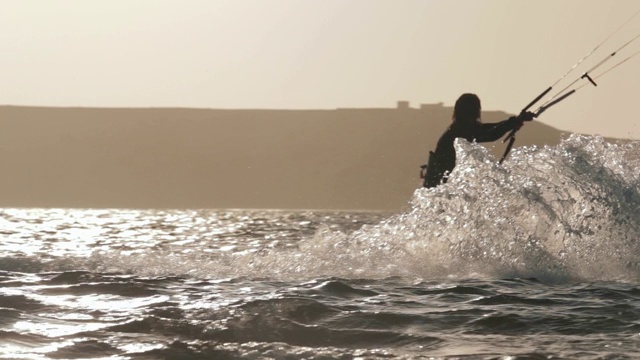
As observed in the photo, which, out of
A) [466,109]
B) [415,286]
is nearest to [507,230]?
[415,286]

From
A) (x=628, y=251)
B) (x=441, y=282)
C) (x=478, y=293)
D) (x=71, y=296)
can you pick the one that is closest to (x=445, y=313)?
(x=478, y=293)

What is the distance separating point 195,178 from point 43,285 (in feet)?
290

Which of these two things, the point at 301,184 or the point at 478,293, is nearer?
the point at 478,293

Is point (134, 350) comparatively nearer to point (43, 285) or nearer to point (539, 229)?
point (43, 285)

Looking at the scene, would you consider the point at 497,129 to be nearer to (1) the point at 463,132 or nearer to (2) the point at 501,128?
(2) the point at 501,128

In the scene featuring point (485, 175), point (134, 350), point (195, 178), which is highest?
point (195, 178)

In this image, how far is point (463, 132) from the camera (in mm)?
13484

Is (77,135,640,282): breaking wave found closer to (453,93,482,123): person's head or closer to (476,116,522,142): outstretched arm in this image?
(476,116,522,142): outstretched arm

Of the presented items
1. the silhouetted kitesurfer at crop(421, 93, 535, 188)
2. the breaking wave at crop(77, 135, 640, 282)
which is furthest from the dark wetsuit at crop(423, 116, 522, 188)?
the breaking wave at crop(77, 135, 640, 282)

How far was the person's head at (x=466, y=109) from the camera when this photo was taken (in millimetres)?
13492

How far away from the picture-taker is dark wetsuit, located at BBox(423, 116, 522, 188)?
13.4 meters

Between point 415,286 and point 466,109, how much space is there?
13.6 feet

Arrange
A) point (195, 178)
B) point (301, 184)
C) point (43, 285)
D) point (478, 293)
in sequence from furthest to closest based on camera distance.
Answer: point (195, 178) → point (301, 184) → point (43, 285) → point (478, 293)

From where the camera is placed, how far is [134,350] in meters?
7.11
